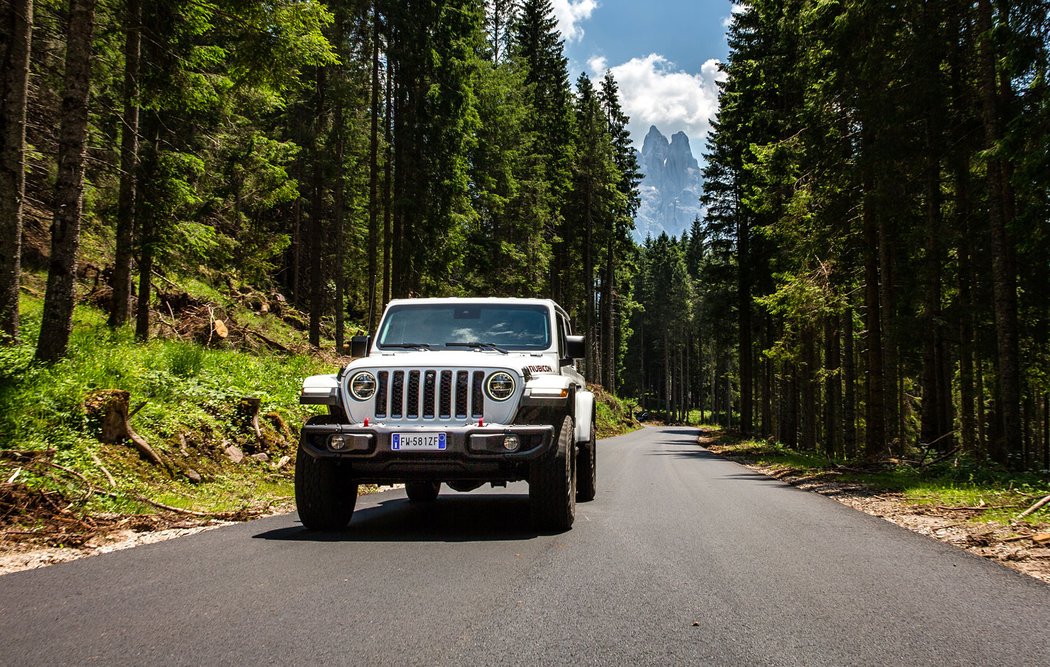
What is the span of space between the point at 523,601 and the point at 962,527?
623 centimetres

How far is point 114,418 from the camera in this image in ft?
27.9

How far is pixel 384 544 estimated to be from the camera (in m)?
6.05

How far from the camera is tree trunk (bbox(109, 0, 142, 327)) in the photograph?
42.1ft

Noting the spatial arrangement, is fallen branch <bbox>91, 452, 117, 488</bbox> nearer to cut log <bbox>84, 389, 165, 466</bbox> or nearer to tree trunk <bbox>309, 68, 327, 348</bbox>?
cut log <bbox>84, 389, 165, 466</bbox>

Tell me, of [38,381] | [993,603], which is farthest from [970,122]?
[38,381]

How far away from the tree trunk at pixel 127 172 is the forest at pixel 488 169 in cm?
6

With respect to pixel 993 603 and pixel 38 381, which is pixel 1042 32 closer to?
pixel 993 603

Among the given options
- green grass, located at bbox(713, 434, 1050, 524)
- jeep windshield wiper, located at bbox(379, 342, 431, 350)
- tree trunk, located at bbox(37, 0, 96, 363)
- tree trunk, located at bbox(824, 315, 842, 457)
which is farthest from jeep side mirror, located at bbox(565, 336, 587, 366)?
tree trunk, located at bbox(824, 315, 842, 457)

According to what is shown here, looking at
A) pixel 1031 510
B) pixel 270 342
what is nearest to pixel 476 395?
pixel 1031 510

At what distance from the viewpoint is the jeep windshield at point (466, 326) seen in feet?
27.2

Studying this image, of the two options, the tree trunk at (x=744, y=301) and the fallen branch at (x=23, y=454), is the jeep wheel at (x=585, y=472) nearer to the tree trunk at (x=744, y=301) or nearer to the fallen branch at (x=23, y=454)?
the fallen branch at (x=23, y=454)

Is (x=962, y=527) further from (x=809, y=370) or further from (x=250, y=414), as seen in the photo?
(x=809, y=370)

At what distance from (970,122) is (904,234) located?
4245 millimetres

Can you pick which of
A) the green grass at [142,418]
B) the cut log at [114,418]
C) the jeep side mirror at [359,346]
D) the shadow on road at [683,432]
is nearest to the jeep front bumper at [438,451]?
the jeep side mirror at [359,346]
